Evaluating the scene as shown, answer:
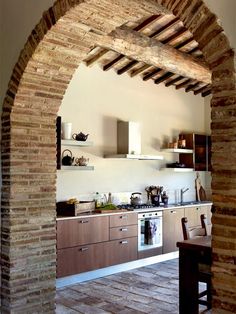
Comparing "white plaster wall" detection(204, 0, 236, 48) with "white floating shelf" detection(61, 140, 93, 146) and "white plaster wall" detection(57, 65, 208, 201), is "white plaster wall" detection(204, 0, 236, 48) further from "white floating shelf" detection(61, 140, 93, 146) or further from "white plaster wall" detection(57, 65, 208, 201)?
"white plaster wall" detection(57, 65, 208, 201)

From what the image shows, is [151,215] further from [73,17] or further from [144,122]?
[73,17]

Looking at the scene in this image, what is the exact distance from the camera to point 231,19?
2.17 meters

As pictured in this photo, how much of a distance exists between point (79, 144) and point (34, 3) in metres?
2.50

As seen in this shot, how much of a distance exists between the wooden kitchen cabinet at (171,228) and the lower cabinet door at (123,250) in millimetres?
720

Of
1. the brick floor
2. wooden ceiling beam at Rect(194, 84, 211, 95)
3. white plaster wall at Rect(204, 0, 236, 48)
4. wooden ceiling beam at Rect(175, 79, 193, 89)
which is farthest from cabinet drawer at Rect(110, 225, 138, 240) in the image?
white plaster wall at Rect(204, 0, 236, 48)

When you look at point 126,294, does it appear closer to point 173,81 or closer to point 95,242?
point 95,242

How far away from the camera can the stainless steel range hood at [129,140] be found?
21.2 feet

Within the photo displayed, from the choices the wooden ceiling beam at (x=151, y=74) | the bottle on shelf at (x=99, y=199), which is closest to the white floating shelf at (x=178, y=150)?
the wooden ceiling beam at (x=151, y=74)

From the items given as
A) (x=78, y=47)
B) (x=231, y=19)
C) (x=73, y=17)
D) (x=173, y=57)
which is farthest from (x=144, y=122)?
(x=231, y=19)

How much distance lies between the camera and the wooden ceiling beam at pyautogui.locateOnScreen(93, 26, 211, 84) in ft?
16.9

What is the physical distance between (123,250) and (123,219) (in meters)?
0.47

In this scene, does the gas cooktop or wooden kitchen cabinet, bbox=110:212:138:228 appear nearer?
wooden kitchen cabinet, bbox=110:212:138:228

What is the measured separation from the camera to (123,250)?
5777mm

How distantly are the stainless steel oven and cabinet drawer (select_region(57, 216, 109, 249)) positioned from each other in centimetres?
77
